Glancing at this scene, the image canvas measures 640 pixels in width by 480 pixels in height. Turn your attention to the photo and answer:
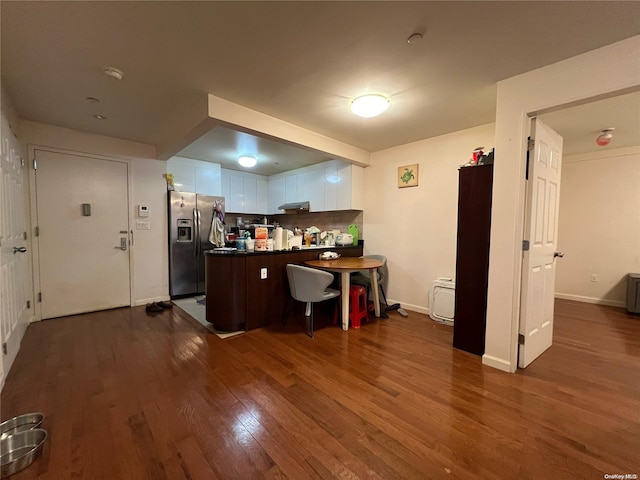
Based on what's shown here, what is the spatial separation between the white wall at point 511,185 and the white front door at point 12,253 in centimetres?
375

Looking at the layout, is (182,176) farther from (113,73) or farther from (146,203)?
(113,73)

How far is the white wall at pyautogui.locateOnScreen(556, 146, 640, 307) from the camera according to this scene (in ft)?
12.7

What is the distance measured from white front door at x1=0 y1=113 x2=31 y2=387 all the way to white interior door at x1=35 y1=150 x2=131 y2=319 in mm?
213

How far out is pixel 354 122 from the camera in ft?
9.95

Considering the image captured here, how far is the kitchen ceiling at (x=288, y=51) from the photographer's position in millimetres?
→ 1480

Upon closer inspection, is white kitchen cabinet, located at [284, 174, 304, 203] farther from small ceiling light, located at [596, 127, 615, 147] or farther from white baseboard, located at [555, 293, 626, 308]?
white baseboard, located at [555, 293, 626, 308]

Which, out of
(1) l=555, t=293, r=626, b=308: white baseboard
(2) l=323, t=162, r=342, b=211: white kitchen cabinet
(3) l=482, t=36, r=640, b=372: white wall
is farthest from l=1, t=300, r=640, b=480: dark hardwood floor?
(2) l=323, t=162, r=342, b=211: white kitchen cabinet

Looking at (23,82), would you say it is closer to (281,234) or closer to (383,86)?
(281,234)

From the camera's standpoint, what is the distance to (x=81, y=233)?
136 inches

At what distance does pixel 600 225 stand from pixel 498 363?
3809 millimetres

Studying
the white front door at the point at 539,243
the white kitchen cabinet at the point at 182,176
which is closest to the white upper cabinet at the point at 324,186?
the white kitchen cabinet at the point at 182,176

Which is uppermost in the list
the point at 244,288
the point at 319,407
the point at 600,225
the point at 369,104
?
the point at 369,104

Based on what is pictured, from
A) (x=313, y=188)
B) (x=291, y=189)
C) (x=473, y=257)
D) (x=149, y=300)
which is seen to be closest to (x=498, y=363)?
(x=473, y=257)

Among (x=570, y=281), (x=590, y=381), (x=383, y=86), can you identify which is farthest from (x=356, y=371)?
(x=570, y=281)
